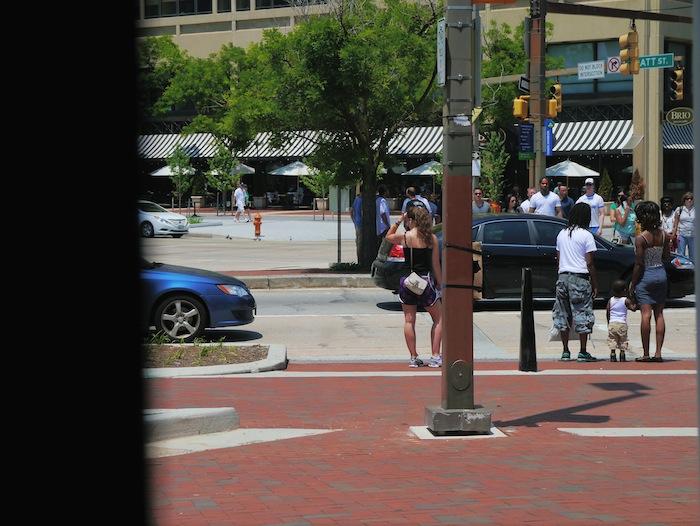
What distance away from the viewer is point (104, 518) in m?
6.42

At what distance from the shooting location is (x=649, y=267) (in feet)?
40.8

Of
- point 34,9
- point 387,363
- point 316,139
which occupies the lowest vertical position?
point 387,363

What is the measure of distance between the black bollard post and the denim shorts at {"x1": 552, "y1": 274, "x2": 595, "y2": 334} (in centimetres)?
86

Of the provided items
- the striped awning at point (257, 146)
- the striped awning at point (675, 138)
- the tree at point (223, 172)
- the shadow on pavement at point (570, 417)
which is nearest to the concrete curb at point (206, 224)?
the striped awning at point (257, 146)

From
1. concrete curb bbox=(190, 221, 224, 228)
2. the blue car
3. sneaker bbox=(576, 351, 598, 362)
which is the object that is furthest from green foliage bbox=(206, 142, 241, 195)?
sneaker bbox=(576, 351, 598, 362)

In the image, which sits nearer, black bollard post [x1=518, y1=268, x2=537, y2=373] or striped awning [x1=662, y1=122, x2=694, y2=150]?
black bollard post [x1=518, y1=268, x2=537, y2=373]

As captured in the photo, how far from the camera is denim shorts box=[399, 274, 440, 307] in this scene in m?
12.1

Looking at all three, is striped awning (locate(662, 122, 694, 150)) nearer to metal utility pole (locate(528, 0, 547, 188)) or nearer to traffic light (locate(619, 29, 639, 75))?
traffic light (locate(619, 29, 639, 75))

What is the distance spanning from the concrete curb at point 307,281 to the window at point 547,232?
4.55 meters

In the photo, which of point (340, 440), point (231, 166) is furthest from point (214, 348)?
point (231, 166)

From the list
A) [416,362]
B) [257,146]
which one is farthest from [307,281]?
[257,146]

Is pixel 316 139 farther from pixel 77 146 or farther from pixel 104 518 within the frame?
pixel 104 518

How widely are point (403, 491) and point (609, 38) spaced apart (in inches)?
1931

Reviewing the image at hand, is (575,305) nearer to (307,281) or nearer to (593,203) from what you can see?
(307,281)
